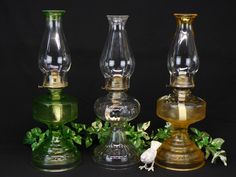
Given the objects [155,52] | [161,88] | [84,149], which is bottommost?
[84,149]

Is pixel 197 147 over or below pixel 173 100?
below

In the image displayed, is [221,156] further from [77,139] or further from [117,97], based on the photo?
[77,139]

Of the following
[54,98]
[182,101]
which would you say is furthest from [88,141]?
[182,101]

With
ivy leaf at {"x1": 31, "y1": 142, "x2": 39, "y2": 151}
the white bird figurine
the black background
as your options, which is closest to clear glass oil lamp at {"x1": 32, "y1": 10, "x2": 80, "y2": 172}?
ivy leaf at {"x1": 31, "y1": 142, "x2": 39, "y2": 151}

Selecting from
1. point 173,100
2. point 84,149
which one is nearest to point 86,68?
point 84,149

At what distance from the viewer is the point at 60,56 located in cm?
207

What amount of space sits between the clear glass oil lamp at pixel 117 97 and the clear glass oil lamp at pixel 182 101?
13 centimetres

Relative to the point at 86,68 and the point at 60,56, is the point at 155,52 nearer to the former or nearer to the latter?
the point at 86,68

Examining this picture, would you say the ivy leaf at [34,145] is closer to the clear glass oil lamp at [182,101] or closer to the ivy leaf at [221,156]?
the clear glass oil lamp at [182,101]

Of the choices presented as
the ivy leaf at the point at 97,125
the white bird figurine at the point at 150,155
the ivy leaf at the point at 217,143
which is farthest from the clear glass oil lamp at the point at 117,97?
the ivy leaf at the point at 217,143

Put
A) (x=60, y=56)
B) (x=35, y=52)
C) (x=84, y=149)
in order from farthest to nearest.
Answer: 1. (x=35, y=52)
2. (x=84, y=149)
3. (x=60, y=56)

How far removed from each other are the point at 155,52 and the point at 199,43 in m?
0.21

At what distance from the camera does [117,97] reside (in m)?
2.10

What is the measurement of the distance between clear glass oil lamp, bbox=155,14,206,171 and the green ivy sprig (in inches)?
5.4
